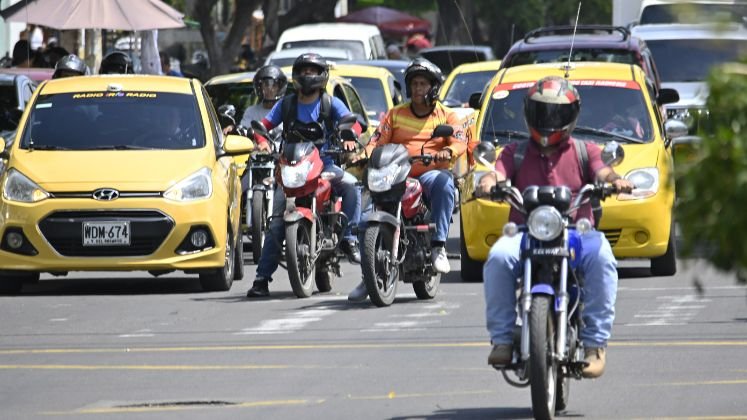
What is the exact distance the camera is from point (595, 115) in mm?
16438

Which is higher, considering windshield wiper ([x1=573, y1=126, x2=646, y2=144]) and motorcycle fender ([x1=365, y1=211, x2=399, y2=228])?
motorcycle fender ([x1=365, y1=211, x2=399, y2=228])

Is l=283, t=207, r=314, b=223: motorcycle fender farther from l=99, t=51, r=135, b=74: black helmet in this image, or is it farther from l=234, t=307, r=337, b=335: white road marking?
l=99, t=51, r=135, b=74: black helmet

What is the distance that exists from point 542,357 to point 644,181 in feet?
24.3

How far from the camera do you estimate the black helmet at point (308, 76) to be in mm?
15180

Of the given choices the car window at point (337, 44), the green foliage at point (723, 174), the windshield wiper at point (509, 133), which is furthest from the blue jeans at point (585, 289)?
the car window at point (337, 44)

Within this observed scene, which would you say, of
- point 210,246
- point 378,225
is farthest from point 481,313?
point 210,246

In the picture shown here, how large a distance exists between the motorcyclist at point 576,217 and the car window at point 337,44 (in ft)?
98.6

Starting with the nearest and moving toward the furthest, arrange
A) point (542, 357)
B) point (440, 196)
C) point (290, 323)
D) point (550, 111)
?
point (542, 357) < point (550, 111) < point (290, 323) < point (440, 196)

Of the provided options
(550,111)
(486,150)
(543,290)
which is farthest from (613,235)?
(543,290)

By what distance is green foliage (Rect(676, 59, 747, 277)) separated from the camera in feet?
17.9

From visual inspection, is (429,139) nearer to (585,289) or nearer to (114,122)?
(114,122)

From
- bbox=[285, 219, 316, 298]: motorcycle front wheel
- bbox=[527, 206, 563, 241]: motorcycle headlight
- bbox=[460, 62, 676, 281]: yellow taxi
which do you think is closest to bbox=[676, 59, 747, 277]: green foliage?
bbox=[527, 206, 563, 241]: motorcycle headlight

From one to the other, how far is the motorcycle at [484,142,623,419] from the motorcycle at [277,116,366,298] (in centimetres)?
521

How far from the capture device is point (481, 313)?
1345 cm
